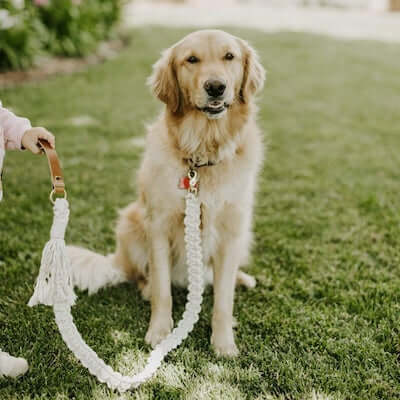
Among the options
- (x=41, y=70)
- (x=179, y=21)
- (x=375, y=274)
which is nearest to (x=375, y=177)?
(x=375, y=274)

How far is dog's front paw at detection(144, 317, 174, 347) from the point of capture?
259cm

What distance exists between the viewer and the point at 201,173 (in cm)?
259

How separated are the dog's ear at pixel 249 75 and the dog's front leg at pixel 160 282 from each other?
88cm

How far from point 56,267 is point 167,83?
1.18 meters

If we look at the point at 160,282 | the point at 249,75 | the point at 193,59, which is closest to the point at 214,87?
the point at 193,59

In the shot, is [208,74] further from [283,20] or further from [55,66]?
[283,20]

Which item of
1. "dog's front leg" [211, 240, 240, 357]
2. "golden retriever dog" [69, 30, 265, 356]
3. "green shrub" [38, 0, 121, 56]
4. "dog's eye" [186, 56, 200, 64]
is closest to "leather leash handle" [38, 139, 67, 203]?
"golden retriever dog" [69, 30, 265, 356]

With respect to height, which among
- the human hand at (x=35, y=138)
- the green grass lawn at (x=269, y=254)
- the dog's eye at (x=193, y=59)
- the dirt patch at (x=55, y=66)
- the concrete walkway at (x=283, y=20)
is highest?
the dog's eye at (x=193, y=59)

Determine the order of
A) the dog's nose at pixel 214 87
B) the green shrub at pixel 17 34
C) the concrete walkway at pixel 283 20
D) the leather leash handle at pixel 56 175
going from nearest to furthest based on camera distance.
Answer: the leather leash handle at pixel 56 175 < the dog's nose at pixel 214 87 < the green shrub at pixel 17 34 < the concrete walkway at pixel 283 20

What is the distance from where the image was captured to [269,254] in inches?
136

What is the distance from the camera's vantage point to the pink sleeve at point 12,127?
2176 millimetres

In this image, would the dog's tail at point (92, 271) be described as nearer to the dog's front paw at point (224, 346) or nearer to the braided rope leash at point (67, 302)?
the braided rope leash at point (67, 302)

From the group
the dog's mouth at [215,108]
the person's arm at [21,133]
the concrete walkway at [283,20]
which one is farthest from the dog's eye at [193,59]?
the concrete walkway at [283,20]

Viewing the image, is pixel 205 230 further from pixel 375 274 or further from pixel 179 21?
pixel 179 21
